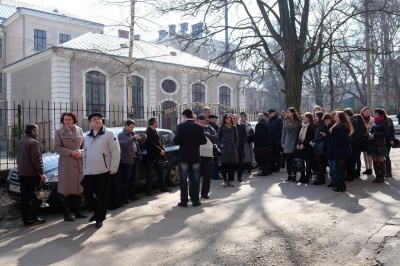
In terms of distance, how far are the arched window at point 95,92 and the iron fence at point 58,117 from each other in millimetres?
403

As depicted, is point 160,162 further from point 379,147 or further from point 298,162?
point 379,147

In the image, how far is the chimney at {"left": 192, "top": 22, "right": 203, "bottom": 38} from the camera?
14650 millimetres

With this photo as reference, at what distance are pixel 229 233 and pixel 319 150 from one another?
404 cm

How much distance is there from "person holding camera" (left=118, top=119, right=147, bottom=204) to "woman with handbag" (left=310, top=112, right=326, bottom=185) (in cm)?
386

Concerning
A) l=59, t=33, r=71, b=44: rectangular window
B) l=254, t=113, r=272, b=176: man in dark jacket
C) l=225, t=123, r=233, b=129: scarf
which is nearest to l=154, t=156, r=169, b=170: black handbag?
l=225, t=123, r=233, b=129: scarf

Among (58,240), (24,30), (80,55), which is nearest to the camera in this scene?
(58,240)

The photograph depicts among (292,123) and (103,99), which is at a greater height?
(103,99)

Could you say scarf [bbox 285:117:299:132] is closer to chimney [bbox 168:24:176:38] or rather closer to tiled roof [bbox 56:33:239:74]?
chimney [bbox 168:24:176:38]

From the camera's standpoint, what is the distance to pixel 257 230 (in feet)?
18.8

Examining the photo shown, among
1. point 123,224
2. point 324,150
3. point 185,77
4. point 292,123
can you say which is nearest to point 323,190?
point 324,150

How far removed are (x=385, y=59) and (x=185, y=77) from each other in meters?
17.0

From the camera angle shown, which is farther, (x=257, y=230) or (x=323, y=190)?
(x=323, y=190)

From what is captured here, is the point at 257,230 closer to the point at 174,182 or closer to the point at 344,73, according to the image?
the point at 174,182

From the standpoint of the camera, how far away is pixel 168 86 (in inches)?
1076
